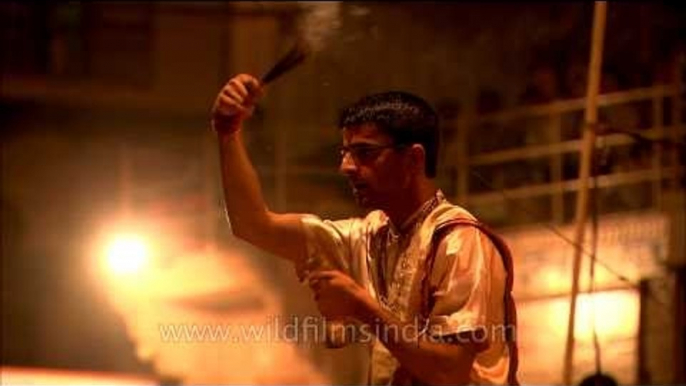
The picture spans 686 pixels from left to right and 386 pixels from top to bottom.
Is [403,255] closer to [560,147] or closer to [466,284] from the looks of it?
[466,284]

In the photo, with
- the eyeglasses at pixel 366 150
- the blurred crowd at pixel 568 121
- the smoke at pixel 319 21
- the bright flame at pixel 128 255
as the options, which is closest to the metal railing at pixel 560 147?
the blurred crowd at pixel 568 121

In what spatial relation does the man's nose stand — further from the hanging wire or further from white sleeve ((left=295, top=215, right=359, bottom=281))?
the hanging wire

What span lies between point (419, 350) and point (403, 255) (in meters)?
0.32

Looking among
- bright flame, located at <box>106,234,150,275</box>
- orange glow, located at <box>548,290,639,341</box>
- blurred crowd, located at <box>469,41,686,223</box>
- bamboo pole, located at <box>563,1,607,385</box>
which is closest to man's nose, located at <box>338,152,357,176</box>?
bamboo pole, located at <box>563,1,607,385</box>

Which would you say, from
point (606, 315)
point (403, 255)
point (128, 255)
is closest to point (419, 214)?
point (403, 255)

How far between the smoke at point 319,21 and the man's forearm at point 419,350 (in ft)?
5.80

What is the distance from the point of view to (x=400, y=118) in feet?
8.19

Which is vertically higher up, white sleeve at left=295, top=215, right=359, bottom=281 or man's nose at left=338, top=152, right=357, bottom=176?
man's nose at left=338, top=152, right=357, bottom=176

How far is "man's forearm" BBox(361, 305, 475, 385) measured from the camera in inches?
91.4

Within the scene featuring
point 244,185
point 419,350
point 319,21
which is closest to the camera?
point 419,350

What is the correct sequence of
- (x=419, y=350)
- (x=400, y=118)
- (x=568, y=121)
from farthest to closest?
1. (x=568, y=121)
2. (x=400, y=118)
3. (x=419, y=350)

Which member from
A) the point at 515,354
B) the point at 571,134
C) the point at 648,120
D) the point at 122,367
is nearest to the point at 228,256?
the point at 122,367

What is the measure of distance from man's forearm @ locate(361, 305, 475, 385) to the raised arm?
0.46m

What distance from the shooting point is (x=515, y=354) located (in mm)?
2639
